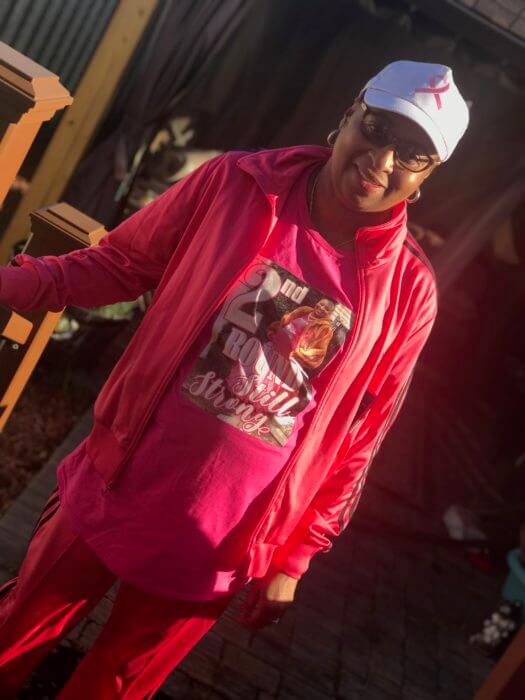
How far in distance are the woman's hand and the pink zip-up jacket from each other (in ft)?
0.13

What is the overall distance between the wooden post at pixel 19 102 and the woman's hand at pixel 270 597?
4.92 feet

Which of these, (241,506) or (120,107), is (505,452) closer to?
(120,107)

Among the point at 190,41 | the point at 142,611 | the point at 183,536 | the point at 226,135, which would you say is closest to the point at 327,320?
the point at 183,536

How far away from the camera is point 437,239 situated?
7.87 m

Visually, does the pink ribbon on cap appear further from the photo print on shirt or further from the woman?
the photo print on shirt

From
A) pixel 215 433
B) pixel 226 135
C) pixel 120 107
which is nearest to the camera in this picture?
pixel 215 433

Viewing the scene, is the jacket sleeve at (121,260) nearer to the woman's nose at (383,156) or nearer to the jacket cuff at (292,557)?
the woman's nose at (383,156)

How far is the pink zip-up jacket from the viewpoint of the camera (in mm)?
2354

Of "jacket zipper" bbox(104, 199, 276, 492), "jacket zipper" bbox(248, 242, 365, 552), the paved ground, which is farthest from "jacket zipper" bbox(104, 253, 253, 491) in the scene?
the paved ground

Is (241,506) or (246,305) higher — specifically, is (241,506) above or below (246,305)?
below

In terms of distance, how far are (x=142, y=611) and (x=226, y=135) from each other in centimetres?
576

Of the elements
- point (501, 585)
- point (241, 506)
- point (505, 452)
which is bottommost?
point (501, 585)

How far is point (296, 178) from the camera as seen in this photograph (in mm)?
2484

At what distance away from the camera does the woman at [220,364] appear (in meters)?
2.35
